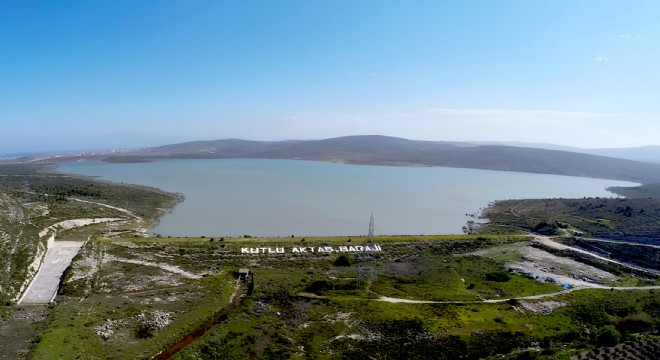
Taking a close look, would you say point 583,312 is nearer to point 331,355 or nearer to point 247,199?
point 331,355

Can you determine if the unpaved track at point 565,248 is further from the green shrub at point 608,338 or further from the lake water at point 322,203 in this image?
the green shrub at point 608,338

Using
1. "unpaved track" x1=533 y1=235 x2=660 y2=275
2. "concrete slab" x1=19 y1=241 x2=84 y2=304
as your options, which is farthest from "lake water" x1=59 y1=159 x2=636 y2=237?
"concrete slab" x1=19 y1=241 x2=84 y2=304

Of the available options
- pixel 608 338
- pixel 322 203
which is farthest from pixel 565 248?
pixel 322 203

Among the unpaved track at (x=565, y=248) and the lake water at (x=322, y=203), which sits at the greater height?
the lake water at (x=322, y=203)

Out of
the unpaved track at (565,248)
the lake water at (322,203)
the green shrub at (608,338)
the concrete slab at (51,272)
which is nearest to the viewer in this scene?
the green shrub at (608,338)

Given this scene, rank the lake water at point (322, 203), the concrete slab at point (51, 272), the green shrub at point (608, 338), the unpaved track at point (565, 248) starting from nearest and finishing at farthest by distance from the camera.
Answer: the green shrub at point (608, 338) → the concrete slab at point (51, 272) → the unpaved track at point (565, 248) → the lake water at point (322, 203)

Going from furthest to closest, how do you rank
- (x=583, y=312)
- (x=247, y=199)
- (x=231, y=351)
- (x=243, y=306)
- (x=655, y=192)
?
(x=655, y=192)
(x=247, y=199)
(x=583, y=312)
(x=243, y=306)
(x=231, y=351)

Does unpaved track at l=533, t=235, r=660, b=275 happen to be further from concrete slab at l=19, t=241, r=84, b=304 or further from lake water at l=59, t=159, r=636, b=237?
concrete slab at l=19, t=241, r=84, b=304

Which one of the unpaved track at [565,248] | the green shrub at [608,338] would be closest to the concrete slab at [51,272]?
the green shrub at [608,338]

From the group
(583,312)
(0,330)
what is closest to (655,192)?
(583,312)
